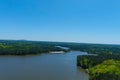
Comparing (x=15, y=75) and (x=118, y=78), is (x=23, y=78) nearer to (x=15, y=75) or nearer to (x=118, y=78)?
(x=15, y=75)

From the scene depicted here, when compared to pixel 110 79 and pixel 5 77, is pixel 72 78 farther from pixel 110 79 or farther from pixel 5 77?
Answer: pixel 5 77

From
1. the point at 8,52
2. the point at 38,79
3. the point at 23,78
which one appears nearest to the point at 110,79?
the point at 38,79

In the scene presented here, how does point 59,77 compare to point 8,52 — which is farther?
point 8,52

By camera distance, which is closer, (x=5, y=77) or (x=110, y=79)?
(x=110, y=79)

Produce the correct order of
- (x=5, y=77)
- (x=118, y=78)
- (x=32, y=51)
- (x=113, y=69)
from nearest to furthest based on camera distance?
(x=118, y=78) < (x=113, y=69) < (x=5, y=77) < (x=32, y=51)

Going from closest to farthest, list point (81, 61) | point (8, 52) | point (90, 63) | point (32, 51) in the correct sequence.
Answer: point (90, 63) → point (81, 61) → point (8, 52) → point (32, 51)

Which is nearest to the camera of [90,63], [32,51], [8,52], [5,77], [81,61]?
[5,77]

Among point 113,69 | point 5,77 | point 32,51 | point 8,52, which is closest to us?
point 113,69

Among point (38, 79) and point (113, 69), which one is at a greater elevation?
point (113, 69)

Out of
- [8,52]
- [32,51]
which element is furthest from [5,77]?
[32,51]
